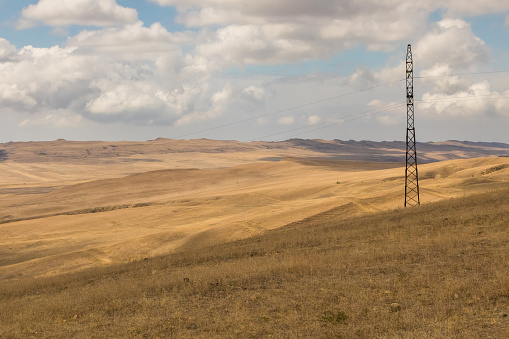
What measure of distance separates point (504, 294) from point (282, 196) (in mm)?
47368

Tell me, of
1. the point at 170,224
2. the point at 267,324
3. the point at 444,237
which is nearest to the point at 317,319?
the point at 267,324

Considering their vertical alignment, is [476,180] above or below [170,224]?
above

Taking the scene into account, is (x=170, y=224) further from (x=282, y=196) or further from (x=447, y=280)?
(x=447, y=280)

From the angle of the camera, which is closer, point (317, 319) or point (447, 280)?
point (317, 319)

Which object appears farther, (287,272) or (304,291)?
(287,272)

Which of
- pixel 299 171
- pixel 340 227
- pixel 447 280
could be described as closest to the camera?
pixel 447 280

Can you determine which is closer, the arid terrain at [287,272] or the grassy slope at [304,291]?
the grassy slope at [304,291]

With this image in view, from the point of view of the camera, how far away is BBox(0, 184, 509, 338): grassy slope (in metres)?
13.1

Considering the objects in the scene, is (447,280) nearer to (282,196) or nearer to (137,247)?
(137,247)

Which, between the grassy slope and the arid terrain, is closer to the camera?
the grassy slope

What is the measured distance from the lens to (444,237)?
24359mm

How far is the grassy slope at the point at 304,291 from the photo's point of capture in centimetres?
1306

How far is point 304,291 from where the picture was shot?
659 inches

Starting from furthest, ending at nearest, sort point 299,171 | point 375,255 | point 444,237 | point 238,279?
1. point 299,171
2. point 444,237
3. point 375,255
4. point 238,279
